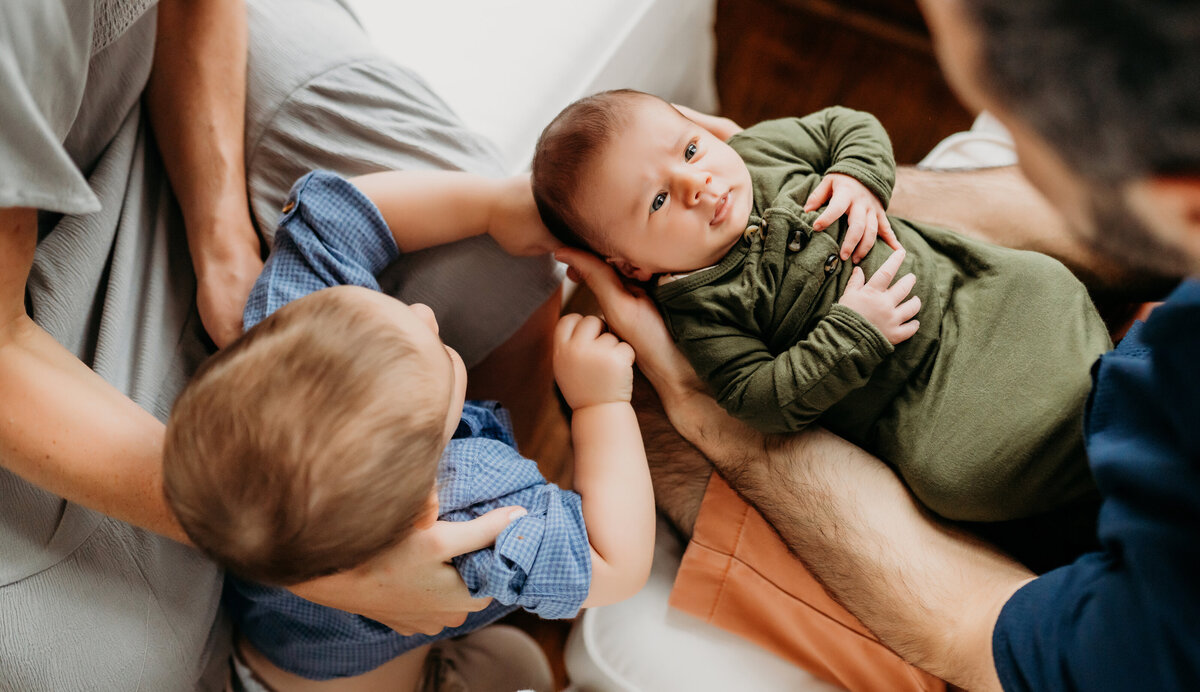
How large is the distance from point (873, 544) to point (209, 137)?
0.99 meters

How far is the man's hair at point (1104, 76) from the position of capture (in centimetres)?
35

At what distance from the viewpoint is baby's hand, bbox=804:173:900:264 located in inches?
38.0

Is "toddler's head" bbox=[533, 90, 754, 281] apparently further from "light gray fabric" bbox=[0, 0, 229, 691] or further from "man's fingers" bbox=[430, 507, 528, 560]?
"light gray fabric" bbox=[0, 0, 229, 691]

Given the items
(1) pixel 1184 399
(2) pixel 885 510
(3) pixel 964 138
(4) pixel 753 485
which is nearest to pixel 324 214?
(4) pixel 753 485

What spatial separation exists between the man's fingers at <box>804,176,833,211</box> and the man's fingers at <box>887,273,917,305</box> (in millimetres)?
147

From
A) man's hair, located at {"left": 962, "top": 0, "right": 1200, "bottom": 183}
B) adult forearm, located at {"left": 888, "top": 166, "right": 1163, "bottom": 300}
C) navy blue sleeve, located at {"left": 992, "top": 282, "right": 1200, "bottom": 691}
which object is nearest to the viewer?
man's hair, located at {"left": 962, "top": 0, "right": 1200, "bottom": 183}

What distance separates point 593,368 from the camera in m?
0.99

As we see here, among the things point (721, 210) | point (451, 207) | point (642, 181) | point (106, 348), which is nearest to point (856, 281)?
point (721, 210)

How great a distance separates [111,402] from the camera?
796mm

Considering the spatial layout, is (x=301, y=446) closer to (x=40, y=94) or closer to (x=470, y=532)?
(x=470, y=532)

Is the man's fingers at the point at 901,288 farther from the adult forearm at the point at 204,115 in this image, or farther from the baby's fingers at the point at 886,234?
the adult forearm at the point at 204,115

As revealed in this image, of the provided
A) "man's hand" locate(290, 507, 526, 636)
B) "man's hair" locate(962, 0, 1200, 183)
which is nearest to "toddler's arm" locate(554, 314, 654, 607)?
"man's hand" locate(290, 507, 526, 636)

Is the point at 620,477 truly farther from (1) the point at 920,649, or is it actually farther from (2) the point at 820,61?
(2) the point at 820,61

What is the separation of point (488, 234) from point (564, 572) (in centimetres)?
47
